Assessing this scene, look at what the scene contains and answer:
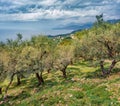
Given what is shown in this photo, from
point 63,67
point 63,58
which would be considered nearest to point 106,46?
point 63,58

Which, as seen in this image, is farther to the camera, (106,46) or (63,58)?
(63,58)

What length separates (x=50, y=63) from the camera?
74.8m

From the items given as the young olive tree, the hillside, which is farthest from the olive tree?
the young olive tree

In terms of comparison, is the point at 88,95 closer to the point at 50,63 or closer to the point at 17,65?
the point at 17,65

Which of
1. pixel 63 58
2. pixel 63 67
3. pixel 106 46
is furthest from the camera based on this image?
pixel 63 67

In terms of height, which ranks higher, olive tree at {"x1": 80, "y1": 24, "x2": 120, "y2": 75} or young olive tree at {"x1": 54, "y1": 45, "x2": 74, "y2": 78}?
olive tree at {"x1": 80, "y1": 24, "x2": 120, "y2": 75}

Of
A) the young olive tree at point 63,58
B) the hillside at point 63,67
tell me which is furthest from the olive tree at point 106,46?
the young olive tree at point 63,58

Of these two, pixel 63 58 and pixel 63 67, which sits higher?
pixel 63 58

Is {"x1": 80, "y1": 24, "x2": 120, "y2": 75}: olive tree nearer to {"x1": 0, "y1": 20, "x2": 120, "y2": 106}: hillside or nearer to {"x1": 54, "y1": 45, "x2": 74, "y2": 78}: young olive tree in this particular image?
{"x1": 0, "y1": 20, "x2": 120, "y2": 106}: hillside

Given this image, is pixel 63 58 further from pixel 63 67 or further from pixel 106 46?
pixel 106 46

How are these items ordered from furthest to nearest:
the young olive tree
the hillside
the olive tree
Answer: the young olive tree
the olive tree
the hillside

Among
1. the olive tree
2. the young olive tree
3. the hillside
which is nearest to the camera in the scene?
the hillside

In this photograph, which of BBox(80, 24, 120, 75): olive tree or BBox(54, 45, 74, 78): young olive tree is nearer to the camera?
BBox(80, 24, 120, 75): olive tree

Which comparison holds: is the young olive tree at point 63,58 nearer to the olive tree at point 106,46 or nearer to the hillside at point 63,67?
the hillside at point 63,67
